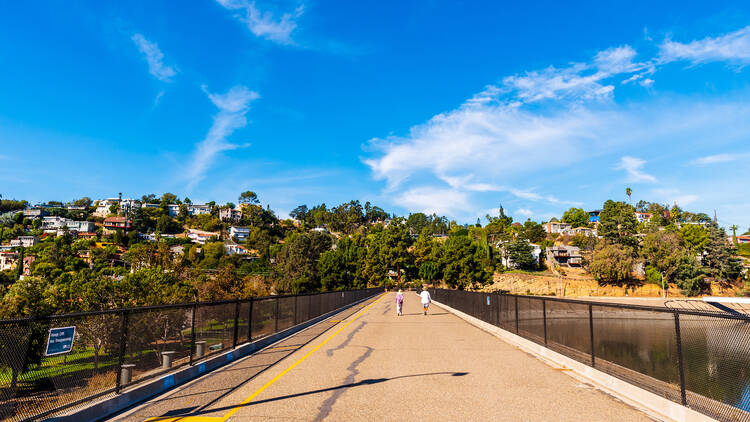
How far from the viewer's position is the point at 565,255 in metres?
149

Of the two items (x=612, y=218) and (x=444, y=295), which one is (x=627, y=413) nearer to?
(x=444, y=295)

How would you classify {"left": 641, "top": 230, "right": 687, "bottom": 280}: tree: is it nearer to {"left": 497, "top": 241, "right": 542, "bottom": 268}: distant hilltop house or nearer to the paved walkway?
{"left": 497, "top": 241, "right": 542, "bottom": 268}: distant hilltop house

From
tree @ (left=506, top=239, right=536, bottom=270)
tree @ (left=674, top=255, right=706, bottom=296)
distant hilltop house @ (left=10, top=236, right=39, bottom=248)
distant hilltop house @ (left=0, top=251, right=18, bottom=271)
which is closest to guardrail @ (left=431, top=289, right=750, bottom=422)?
tree @ (left=674, top=255, right=706, bottom=296)

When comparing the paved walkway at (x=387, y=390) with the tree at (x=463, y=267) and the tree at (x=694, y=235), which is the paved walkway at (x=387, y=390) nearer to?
the tree at (x=463, y=267)

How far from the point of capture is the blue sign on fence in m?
5.99

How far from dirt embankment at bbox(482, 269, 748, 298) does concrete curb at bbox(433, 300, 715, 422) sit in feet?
305

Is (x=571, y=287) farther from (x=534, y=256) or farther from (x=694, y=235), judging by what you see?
(x=694, y=235)

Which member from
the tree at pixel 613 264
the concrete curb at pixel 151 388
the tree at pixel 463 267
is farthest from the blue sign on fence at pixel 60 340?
the tree at pixel 613 264

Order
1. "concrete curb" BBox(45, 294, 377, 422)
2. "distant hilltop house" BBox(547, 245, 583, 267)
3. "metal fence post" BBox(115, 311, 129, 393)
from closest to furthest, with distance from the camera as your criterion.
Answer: "concrete curb" BBox(45, 294, 377, 422)
"metal fence post" BBox(115, 311, 129, 393)
"distant hilltop house" BBox(547, 245, 583, 267)

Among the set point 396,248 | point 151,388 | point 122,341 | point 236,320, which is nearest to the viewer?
point 122,341

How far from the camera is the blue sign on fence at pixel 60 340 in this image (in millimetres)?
5992

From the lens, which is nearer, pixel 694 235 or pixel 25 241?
pixel 694 235

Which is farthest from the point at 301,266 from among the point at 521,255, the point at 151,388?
the point at 151,388

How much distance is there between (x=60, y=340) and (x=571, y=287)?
4486 inches
